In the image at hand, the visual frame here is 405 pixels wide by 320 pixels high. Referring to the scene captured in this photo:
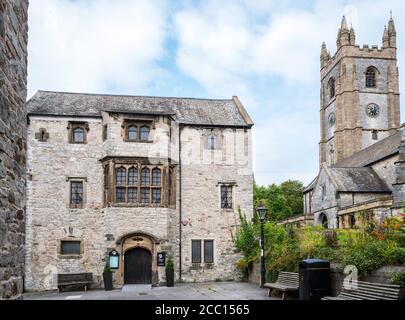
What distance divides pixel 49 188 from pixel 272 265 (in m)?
12.8

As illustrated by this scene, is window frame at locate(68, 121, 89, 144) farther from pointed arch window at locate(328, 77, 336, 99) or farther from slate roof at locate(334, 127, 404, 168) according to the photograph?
pointed arch window at locate(328, 77, 336, 99)

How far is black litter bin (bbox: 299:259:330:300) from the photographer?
13.8m

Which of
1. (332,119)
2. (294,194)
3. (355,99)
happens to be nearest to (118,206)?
(294,194)

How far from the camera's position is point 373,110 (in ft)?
205

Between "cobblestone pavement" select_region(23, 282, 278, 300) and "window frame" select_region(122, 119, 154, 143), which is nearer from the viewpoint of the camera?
"cobblestone pavement" select_region(23, 282, 278, 300)

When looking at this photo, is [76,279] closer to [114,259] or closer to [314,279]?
[114,259]

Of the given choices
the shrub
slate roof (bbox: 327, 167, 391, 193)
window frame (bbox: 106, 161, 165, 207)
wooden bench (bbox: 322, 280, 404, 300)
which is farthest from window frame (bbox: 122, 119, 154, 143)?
slate roof (bbox: 327, 167, 391, 193)

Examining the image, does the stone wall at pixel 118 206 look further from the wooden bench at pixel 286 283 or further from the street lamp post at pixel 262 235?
the wooden bench at pixel 286 283

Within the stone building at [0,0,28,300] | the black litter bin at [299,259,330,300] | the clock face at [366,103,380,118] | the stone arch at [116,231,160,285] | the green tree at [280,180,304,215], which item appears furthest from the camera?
the green tree at [280,180,304,215]

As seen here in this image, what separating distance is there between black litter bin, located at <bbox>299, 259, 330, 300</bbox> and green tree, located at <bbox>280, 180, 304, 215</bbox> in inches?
1975

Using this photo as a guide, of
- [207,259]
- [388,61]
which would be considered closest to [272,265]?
[207,259]
